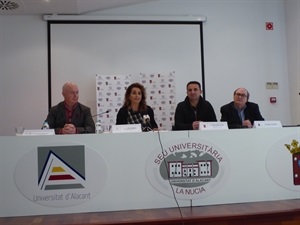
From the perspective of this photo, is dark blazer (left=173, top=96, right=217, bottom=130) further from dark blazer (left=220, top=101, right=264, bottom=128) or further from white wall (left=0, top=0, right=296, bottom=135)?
white wall (left=0, top=0, right=296, bottom=135)

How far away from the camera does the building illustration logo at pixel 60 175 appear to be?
2053 millimetres

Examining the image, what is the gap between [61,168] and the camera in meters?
2.08

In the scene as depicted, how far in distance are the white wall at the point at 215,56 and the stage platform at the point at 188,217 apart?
302cm

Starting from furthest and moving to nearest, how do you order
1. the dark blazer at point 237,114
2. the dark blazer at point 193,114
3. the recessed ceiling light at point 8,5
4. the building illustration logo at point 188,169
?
the recessed ceiling light at point 8,5 < the dark blazer at point 237,114 < the dark blazer at point 193,114 < the building illustration logo at point 188,169

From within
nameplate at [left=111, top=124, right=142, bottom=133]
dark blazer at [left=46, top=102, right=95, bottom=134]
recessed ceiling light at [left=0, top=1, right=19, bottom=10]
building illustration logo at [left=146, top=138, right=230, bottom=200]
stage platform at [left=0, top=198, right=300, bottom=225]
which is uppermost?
recessed ceiling light at [left=0, top=1, right=19, bottom=10]

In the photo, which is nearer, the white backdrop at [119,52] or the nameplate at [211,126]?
the nameplate at [211,126]

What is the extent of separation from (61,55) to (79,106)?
1.76m

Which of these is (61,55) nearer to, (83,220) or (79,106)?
Answer: (79,106)

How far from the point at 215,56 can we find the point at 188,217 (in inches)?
141

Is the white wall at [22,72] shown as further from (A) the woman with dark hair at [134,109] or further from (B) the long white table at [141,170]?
(B) the long white table at [141,170]

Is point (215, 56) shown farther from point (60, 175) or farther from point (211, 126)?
point (60, 175)

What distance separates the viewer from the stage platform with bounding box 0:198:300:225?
188 centimetres

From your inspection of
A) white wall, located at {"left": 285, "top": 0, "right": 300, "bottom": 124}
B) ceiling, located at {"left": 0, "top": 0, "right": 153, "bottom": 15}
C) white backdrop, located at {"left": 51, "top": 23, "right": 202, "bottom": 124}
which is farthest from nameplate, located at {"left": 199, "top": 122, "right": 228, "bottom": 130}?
white wall, located at {"left": 285, "top": 0, "right": 300, "bottom": 124}

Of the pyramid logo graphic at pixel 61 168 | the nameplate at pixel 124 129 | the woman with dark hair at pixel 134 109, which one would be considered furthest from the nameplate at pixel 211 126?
the woman with dark hair at pixel 134 109
